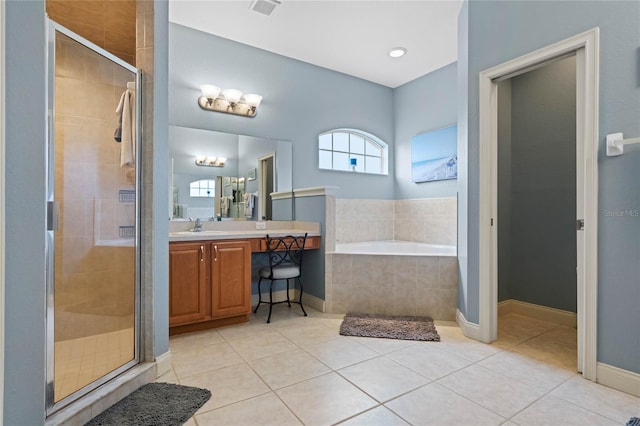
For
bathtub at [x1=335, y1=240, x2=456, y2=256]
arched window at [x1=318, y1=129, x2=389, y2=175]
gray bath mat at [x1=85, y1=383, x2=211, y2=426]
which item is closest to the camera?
gray bath mat at [x1=85, y1=383, x2=211, y2=426]

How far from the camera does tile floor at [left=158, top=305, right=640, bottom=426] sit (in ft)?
5.32

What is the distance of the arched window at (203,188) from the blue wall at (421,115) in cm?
269

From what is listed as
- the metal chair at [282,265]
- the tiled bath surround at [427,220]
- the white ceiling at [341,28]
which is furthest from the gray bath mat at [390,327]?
the white ceiling at [341,28]

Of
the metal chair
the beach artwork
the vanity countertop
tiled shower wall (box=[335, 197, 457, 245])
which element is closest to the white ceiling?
the beach artwork

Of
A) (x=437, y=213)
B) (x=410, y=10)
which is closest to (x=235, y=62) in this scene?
(x=410, y=10)

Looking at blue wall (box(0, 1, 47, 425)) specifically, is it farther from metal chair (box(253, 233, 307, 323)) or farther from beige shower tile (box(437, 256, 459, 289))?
beige shower tile (box(437, 256, 459, 289))

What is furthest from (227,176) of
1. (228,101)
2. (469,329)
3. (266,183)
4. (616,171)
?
(616,171)

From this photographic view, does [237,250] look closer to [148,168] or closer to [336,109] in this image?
[148,168]

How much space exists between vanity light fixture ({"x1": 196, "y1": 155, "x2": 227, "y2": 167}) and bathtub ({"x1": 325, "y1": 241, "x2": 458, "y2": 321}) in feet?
5.04

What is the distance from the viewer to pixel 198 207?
3.37 metres

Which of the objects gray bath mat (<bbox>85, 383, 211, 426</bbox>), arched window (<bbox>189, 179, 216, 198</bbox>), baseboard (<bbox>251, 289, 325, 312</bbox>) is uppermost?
arched window (<bbox>189, 179, 216, 198</bbox>)

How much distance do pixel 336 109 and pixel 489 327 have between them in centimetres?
314

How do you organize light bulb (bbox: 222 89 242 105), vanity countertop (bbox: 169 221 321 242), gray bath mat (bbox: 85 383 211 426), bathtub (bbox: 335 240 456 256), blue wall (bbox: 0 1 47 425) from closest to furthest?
blue wall (bbox: 0 1 47 425) → gray bath mat (bbox: 85 383 211 426) → vanity countertop (bbox: 169 221 321 242) → light bulb (bbox: 222 89 242 105) → bathtub (bbox: 335 240 456 256)

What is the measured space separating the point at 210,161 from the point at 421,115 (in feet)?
9.53
